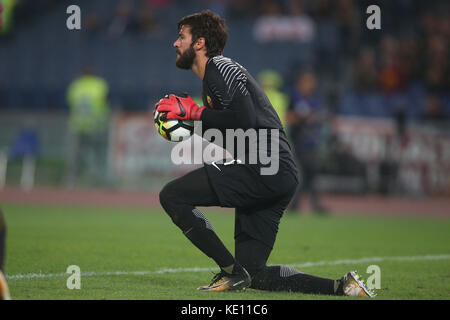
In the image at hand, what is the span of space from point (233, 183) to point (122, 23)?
690 inches

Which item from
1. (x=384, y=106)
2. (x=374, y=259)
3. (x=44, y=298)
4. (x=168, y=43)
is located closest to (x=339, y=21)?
(x=384, y=106)

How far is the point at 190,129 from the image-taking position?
5.51 meters

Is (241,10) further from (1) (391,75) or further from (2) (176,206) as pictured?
(2) (176,206)

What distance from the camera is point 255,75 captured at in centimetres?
2109

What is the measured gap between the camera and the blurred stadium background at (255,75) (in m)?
17.8

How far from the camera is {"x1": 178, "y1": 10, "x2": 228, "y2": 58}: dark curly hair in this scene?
568 centimetres

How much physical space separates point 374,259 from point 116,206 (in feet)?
24.8

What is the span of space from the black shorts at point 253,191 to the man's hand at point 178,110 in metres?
0.43

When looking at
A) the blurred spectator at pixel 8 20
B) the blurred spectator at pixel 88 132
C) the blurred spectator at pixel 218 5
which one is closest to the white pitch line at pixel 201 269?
the blurred spectator at pixel 88 132

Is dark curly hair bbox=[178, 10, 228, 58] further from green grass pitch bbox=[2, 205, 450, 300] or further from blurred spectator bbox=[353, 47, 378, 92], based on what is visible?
blurred spectator bbox=[353, 47, 378, 92]

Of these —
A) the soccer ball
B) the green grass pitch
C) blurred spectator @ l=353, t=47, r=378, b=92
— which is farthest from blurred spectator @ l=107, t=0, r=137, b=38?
the soccer ball

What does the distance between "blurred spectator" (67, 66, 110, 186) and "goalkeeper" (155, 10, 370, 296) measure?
12439mm

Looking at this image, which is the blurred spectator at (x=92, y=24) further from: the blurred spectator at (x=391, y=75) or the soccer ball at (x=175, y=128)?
the soccer ball at (x=175, y=128)

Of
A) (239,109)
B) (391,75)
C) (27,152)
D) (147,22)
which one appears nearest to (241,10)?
(147,22)
